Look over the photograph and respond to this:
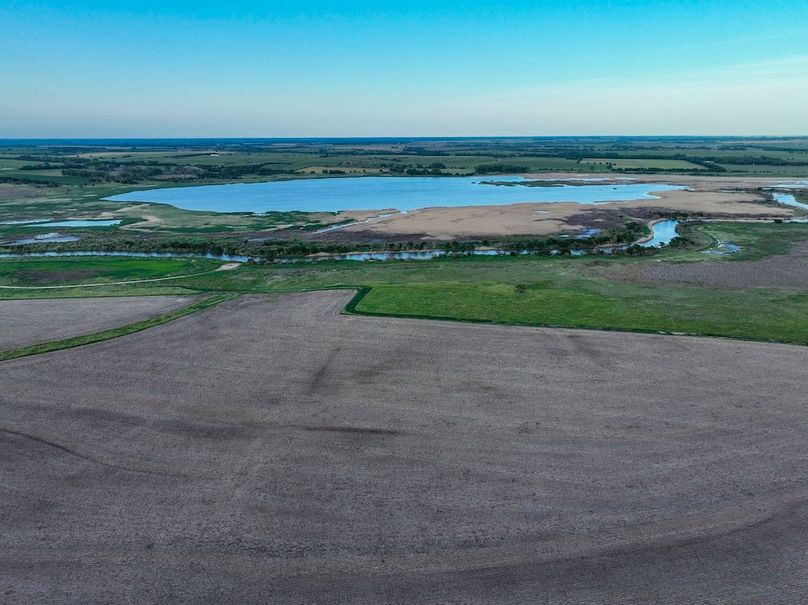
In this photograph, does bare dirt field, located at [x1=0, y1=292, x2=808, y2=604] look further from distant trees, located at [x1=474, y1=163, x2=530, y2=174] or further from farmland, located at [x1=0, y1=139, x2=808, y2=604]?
distant trees, located at [x1=474, y1=163, x2=530, y2=174]

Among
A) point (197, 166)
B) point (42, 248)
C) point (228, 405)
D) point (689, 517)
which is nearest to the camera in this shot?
point (689, 517)

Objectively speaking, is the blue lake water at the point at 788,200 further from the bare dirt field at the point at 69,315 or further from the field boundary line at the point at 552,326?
the bare dirt field at the point at 69,315

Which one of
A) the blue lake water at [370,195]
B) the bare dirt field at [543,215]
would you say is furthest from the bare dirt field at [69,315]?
the blue lake water at [370,195]

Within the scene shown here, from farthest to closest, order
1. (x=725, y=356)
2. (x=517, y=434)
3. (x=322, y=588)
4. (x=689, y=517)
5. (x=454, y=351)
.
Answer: (x=454, y=351) → (x=725, y=356) → (x=517, y=434) → (x=689, y=517) → (x=322, y=588)

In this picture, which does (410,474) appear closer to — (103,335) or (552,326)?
(552,326)

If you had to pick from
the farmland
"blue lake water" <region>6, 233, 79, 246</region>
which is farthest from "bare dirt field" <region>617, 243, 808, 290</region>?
"blue lake water" <region>6, 233, 79, 246</region>

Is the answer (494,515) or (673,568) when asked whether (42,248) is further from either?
(673,568)

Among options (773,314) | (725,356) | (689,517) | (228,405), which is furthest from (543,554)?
(773,314)
